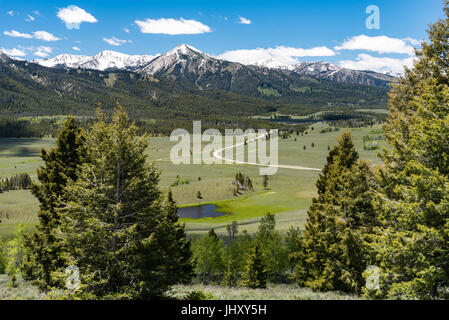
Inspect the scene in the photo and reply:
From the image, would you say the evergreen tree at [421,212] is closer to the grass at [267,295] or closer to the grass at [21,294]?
the grass at [267,295]

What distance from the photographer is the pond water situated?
320ft

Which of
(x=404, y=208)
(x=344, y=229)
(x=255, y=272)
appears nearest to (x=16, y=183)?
(x=255, y=272)

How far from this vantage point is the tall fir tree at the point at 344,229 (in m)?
21.7

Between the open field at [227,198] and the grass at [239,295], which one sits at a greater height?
the grass at [239,295]

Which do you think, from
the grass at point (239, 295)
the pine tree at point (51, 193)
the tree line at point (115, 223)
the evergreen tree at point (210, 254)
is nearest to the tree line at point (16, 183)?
the evergreen tree at point (210, 254)

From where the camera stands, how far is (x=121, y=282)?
16531 mm

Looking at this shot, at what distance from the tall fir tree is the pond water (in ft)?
240

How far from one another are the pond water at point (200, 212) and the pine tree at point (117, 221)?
7998cm

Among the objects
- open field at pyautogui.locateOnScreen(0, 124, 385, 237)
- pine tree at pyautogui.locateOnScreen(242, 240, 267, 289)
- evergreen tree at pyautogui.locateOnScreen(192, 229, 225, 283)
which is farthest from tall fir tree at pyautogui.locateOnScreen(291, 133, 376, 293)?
open field at pyautogui.locateOnScreen(0, 124, 385, 237)

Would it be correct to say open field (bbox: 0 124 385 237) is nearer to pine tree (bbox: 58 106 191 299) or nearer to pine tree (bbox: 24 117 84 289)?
pine tree (bbox: 24 117 84 289)
